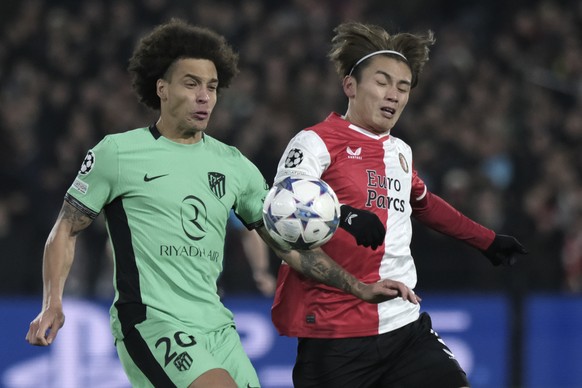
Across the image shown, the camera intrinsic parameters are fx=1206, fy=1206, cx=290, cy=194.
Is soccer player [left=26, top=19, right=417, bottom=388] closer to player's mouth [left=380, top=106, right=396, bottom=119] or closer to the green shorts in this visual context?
the green shorts

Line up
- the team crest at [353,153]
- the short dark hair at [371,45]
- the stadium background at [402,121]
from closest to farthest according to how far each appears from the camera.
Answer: the team crest at [353,153], the short dark hair at [371,45], the stadium background at [402,121]

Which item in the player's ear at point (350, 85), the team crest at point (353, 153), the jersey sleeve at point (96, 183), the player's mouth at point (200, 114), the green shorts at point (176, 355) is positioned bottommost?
the green shorts at point (176, 355)

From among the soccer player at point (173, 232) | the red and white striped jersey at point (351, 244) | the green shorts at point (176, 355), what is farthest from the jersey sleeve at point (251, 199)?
the green shorts at point (176, 355)

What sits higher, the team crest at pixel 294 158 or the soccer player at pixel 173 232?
the team crest at pixel 294 158

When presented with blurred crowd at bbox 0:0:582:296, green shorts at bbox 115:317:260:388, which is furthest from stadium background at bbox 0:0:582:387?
green shorts at bbox 115:317:260:388

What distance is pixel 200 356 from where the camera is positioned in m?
4.68

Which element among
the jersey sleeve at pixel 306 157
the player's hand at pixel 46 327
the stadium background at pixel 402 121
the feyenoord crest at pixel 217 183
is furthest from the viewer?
the stadium background at pixel 402 121

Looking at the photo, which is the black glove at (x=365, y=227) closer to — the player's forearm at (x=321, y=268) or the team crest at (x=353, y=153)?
the player's forearm at (x=321, y=268)

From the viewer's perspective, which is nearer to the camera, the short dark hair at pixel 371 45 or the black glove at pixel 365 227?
the black glove at pixel 365 227

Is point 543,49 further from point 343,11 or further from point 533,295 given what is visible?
point 533,295

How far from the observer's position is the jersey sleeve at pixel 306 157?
515 centimetres

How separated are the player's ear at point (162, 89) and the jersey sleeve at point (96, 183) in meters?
0.37

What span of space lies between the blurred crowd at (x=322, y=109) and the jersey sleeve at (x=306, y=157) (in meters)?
4.48

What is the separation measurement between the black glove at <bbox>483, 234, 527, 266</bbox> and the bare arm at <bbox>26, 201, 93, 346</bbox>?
2.01 meters
